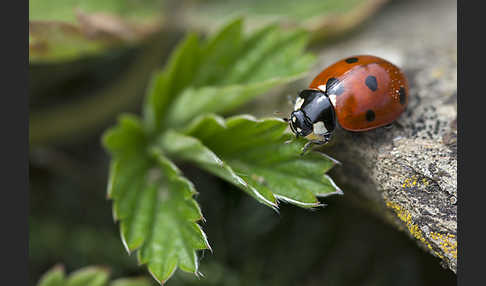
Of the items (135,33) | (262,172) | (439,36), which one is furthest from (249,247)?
(439,36)

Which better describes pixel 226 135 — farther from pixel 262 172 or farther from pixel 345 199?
pixel 345 199

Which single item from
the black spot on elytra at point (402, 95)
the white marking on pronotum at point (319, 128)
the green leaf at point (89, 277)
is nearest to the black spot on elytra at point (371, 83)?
the black spot on elytra at point (402, 95)

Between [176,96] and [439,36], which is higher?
[439,36]

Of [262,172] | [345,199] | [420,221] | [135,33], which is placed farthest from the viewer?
[135,33]

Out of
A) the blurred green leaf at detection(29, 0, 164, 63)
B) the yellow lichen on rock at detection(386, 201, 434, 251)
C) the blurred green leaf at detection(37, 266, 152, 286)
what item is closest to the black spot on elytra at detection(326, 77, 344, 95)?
the yellow lichen on rock at detection(386, 201, 434, 251)

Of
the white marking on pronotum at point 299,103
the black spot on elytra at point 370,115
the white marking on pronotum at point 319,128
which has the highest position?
the white marking on pronotum at point 299,103

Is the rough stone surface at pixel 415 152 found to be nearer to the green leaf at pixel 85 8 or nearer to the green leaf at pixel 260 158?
the green leaf at pixel 260 158

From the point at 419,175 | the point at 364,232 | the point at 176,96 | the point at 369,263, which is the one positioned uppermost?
the point at 176,96
